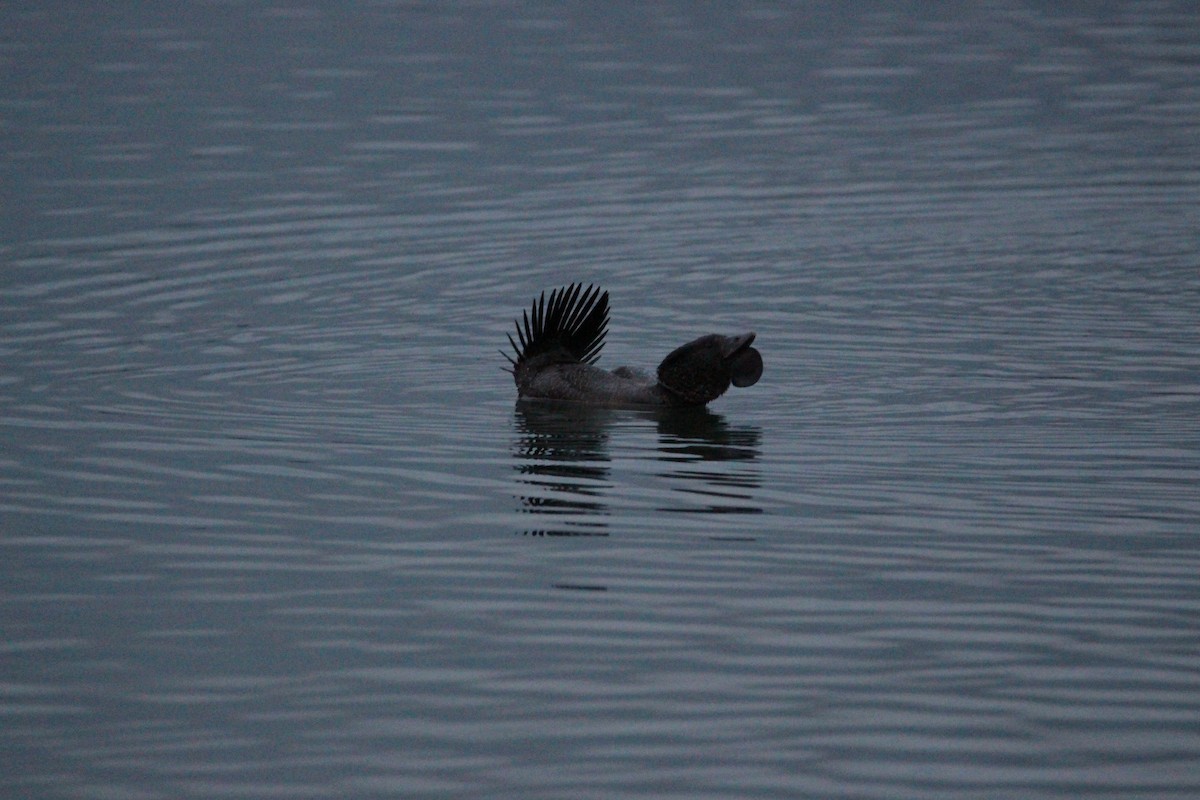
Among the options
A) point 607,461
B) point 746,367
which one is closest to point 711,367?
point 746,367

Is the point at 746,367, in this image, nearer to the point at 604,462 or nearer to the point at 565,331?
the point at 565,331

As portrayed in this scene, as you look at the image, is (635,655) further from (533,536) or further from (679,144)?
(679,144)

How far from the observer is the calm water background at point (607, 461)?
6746mm

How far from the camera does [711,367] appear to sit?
39.9 feet

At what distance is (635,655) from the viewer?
751 centimetres

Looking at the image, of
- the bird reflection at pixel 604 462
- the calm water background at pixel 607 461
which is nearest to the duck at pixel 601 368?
the bird reflection at pixel 604 462

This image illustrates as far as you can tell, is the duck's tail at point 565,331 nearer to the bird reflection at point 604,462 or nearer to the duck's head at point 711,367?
the bird reflection at point 604,462

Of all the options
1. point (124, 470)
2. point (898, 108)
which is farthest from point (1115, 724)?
point (898, 108)

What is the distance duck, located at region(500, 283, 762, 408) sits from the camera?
1216cm

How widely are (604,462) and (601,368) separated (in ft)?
7.69

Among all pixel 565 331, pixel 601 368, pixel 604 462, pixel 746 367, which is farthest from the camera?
pixel 601 368

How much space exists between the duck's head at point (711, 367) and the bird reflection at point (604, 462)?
0.15 metres

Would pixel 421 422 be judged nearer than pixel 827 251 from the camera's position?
Yes

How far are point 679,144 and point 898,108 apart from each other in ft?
11.6
